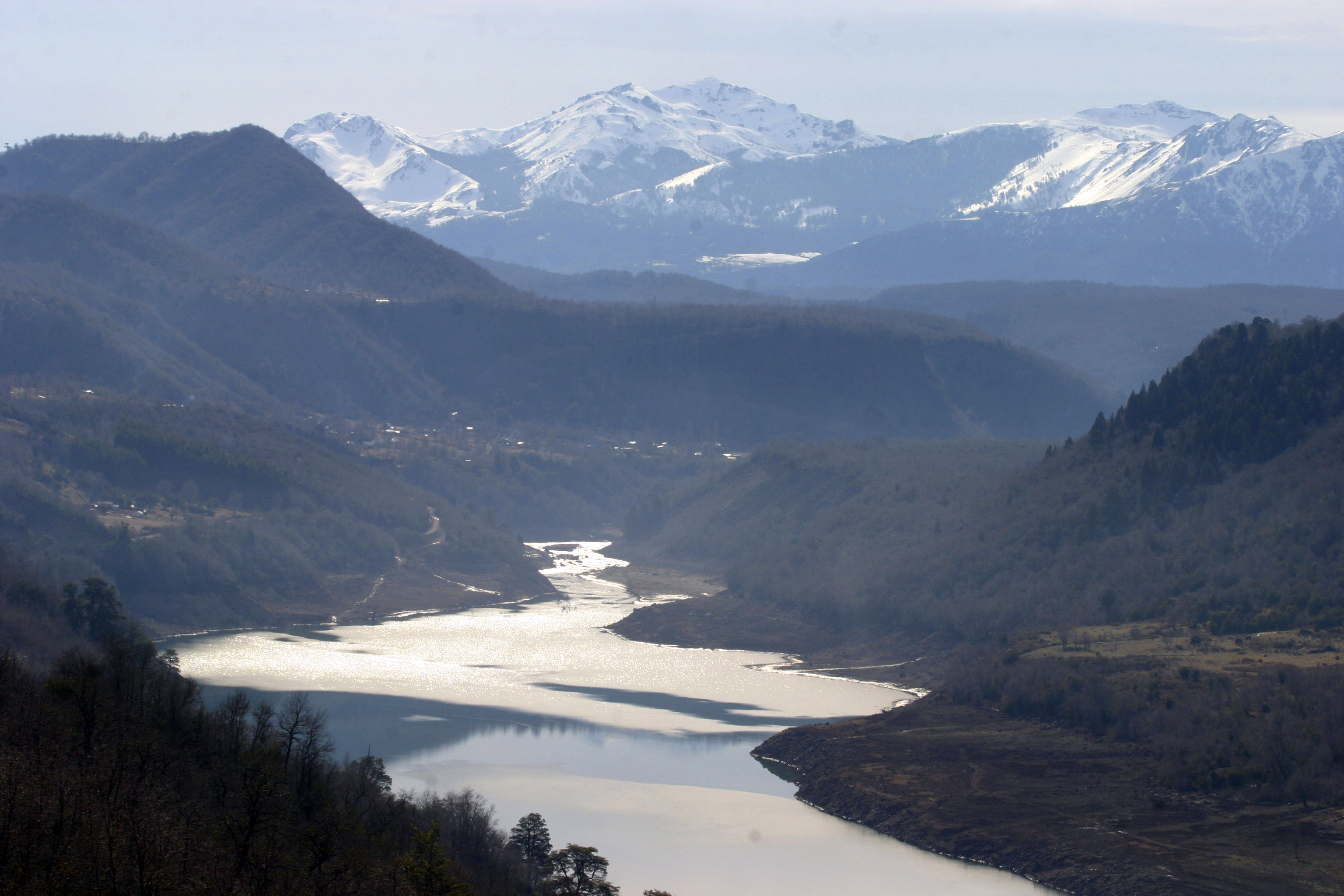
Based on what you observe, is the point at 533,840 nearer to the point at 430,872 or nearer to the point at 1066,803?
the point at 430,872

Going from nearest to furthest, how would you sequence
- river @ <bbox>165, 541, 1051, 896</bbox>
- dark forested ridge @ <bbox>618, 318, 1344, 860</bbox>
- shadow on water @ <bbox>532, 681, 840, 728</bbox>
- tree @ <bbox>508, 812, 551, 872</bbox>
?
1. tree @ <bbox>508, 812, 551, 872</bbox>
2. river @ <bbox>165, 541, 1051, 896</bbox>
3. dark forested ridge @ <bbox>618, 318, 1344, 860</bbox>
4. shadow on water @ <bbox>532, 681, 840, 728</bbox>

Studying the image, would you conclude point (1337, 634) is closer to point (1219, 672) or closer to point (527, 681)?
point (1219, 672)

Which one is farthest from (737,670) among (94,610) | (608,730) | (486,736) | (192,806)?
(192,806)

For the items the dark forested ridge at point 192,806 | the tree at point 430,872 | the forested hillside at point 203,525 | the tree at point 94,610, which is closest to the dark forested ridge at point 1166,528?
the forested hillside at point 203,525

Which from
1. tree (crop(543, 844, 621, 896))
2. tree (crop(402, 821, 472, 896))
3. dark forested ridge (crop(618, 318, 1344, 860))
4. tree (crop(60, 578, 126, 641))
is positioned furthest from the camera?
tree (crop(60, 578, 126, 641))

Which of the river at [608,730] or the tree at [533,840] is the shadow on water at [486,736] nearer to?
the river at [608,730]

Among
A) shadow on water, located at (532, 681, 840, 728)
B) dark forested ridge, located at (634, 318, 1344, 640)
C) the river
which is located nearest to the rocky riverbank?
the river

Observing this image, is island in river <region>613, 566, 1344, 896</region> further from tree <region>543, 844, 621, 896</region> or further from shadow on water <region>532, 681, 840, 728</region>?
tree <region>543, 844, 621, 896</region>
